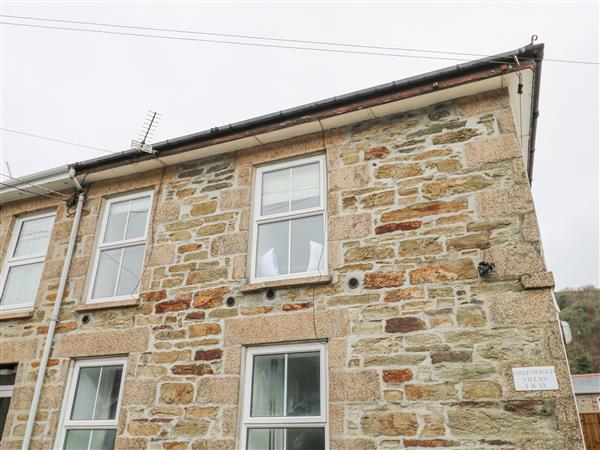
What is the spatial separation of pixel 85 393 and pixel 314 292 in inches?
125

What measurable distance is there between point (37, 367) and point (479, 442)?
5280 millimetres

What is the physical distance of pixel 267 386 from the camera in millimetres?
4660

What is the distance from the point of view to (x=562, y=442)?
11.3ft

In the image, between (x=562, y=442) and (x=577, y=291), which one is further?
(x=577, y=291)

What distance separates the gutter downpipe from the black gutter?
1.57 feet

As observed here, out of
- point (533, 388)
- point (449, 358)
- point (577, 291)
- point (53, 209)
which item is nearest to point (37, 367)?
point (53, 209)

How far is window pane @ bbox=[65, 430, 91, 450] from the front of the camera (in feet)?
17.2

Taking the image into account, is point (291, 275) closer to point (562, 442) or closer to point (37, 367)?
point (562, 442)

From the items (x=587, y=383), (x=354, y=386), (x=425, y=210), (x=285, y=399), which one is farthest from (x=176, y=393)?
(x=587, y=383)

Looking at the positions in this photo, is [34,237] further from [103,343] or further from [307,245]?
[307,245]

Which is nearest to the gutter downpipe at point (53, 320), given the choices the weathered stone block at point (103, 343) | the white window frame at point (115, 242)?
the weathered stone block at point (103, 343)

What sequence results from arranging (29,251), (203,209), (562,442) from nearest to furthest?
(562,442), (203,209), (29,251)

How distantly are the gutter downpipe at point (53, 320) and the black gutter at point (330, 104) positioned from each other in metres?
0.48

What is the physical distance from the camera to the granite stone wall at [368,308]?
3859 mm
